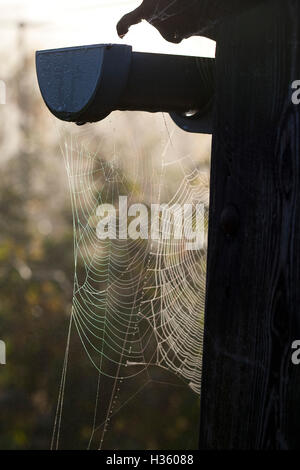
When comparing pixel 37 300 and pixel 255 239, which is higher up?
pixel 255 239

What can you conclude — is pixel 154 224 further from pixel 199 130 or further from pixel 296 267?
pixel 296 267

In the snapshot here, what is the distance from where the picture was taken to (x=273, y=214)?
1.18 metres

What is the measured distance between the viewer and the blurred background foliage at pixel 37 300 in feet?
19.0

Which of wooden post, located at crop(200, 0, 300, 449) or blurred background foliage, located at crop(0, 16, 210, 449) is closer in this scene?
wooden post, located at crop(200, 0, 300, 449)

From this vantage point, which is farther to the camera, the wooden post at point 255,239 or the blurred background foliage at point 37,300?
the blurred background foliage at point 37,300

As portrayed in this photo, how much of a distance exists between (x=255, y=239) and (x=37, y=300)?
15.9 ft

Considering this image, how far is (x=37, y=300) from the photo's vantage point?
5918 millimetres

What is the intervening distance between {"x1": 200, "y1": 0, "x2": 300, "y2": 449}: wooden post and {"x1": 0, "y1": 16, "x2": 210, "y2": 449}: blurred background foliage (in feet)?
14.6

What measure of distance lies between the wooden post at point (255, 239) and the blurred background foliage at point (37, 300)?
444 centimetres

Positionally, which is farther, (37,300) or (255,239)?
(37,300)

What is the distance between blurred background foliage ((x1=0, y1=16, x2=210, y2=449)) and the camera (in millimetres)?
5793

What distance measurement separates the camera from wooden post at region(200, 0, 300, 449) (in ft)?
3.84

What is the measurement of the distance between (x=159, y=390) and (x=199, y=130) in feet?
14.6
